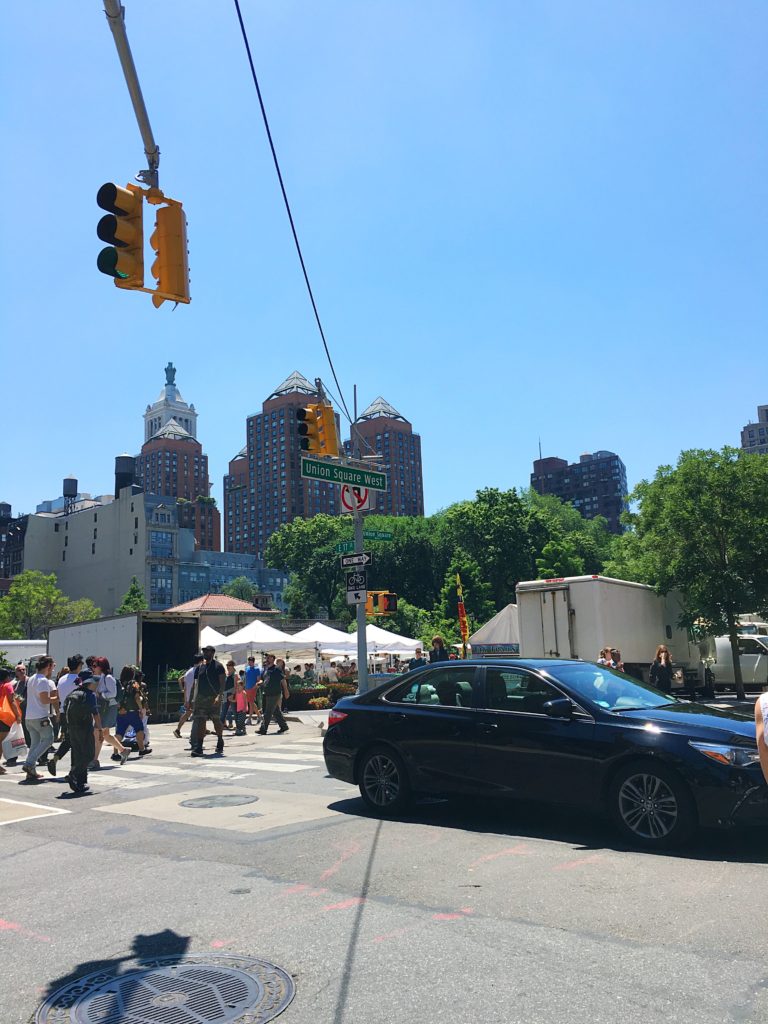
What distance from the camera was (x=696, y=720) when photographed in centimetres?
697

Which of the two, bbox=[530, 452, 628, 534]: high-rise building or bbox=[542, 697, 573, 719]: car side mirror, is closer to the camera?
bbox=[542, 697, 573, 719]: car side mirror

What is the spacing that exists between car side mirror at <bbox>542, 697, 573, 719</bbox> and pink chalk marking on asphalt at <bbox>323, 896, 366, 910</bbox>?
8.02 ft

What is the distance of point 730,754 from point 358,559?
32.0 feet

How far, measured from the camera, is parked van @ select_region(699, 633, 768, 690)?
26.8m

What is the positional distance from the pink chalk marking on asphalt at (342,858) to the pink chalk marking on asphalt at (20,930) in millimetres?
1883

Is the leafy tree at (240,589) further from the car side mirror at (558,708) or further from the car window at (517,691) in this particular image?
the car side mirror at (558,708)

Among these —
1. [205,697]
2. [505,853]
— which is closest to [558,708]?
[505,853]

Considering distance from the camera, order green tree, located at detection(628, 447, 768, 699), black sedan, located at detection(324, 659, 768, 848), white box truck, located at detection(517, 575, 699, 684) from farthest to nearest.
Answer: green tree, located at detection(628, 447, 768, 699)
white box truck, located at detection(517, 575, 699, 684)
black sedan, located at detection(324, 659, 768, 848)

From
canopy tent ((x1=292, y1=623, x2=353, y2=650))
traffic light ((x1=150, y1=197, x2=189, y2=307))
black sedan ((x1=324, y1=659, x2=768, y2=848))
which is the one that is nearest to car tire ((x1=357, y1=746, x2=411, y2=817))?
black sedan ((x1=324, y1=659, x2=768, y2=848))

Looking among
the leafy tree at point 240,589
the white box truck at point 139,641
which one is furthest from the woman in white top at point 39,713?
the leafy tree at point 240,589

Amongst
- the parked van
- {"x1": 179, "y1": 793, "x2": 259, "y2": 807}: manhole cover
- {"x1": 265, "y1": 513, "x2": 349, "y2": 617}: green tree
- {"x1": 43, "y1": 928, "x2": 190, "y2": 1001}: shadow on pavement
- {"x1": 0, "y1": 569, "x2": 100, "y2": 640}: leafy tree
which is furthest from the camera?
{"x1": 265, "y1": 513, "x2": 349, "y2": 617}: green tree

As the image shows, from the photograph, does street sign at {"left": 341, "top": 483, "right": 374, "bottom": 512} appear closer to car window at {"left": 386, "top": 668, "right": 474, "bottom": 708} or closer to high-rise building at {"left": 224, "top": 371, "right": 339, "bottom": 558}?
car window at {"left": 386, "top": 668, "right": 474, "bottom": 708}

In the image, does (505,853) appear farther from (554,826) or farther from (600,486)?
(600,486)

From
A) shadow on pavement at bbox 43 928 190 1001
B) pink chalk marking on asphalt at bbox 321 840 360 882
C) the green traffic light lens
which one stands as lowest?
shadow on pavement at bbox 43 928 190 1001
